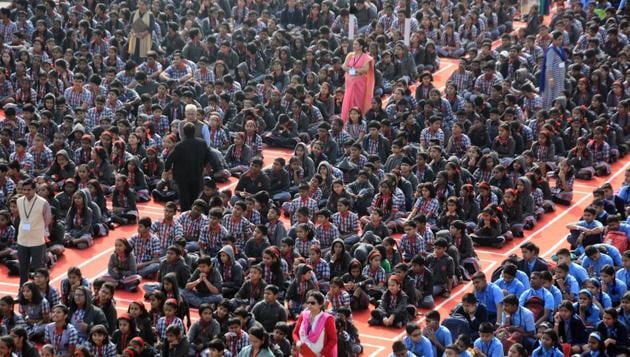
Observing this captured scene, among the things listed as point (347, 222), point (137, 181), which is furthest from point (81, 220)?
point (347, 222)

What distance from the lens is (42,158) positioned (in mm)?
25641

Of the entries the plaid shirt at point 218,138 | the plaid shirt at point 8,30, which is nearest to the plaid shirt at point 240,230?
the plaid shirt at point 218,138

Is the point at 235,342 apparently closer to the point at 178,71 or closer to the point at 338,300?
the point at 338,300

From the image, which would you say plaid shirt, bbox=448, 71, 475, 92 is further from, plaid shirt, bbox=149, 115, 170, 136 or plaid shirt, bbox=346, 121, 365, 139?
plaid shirt, bbox=149, 115, 170, 136

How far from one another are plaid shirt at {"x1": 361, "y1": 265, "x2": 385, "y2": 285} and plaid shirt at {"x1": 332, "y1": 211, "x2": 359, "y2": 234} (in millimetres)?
1768

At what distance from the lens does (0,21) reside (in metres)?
33.2

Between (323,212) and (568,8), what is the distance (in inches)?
625

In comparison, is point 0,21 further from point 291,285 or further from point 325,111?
point 291,285

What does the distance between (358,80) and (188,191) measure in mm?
6122

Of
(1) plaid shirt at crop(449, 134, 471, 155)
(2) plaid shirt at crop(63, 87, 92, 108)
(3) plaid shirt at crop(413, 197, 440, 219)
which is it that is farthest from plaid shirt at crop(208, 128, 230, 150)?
(3) plaid shirt at crop(413, 197, 440, 219)

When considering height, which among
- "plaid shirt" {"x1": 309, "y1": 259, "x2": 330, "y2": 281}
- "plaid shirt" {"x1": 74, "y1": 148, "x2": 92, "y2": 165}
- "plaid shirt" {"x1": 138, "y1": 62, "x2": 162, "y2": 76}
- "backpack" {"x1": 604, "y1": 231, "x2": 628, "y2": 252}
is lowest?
"plaid shirt" {"x1": 74, "y1": 148, "x2": 92, "y2": 165}

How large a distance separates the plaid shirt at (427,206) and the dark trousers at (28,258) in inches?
224

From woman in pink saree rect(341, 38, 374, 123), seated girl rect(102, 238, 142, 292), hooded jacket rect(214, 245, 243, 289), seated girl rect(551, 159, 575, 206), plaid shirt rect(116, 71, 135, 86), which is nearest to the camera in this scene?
hooded jacket rect(214, 245, 243, 289)

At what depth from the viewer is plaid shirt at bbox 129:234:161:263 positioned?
22.2 meters
